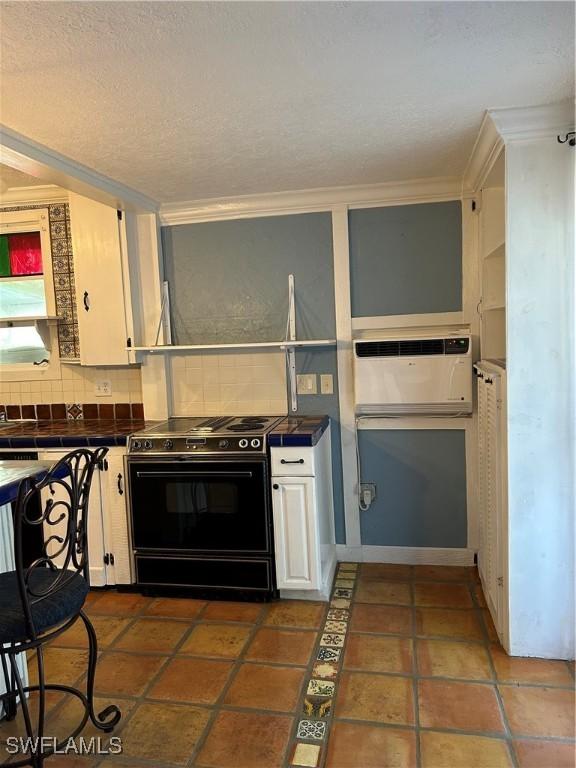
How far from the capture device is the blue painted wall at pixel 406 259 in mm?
3240

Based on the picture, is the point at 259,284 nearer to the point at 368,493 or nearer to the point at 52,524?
the point at 368,493

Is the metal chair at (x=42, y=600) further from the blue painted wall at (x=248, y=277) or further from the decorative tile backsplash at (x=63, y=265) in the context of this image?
the decorative tile backsplash at (x=63, y=265)

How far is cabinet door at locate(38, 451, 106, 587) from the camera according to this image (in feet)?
10.2

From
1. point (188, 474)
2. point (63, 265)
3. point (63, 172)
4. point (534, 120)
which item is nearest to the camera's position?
point (534, 120)

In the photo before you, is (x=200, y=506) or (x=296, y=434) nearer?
(x=296, y=434)

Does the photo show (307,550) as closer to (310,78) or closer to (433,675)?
(433,675)

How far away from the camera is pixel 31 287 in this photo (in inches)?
145

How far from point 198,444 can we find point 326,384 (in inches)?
36.2

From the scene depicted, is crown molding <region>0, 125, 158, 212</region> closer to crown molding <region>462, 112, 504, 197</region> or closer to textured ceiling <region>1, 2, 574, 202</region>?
textured ceiling <region>1, 2, 574, 202</region>

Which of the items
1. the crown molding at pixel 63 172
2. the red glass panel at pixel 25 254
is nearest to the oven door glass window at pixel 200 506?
the crown molding at pixel 63 172

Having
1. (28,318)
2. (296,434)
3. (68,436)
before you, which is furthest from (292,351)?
(28,318)

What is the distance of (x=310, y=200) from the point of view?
10.9ft

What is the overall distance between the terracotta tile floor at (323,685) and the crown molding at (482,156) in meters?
2.18

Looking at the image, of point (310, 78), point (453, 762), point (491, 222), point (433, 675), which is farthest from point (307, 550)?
point (310, 78)
